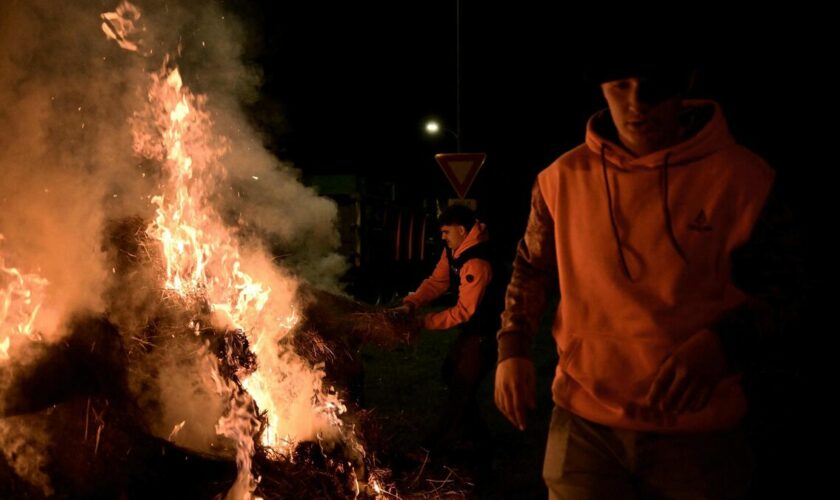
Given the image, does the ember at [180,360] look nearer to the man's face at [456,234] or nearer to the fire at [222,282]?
the fire at [222,282]

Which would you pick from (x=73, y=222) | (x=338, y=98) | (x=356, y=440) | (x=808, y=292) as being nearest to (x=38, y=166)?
(x=73, y=222)

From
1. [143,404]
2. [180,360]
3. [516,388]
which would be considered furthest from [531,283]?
[143,404]

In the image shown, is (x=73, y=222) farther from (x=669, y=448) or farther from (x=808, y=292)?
(x=808, y=292)

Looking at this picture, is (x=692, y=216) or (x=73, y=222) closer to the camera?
(x=692, y=216)

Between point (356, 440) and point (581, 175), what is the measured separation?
2640 millimetres

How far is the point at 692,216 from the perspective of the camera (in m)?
2.12

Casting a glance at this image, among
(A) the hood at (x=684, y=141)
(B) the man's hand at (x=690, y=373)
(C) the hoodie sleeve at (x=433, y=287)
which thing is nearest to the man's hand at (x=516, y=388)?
(B) the man's hand at (x=690, y=373)

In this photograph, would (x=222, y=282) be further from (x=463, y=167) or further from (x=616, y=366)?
(x=463, y=167)

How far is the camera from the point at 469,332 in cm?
564

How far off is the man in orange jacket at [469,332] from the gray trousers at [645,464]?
320 cm

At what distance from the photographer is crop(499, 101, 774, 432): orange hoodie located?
6.87 ft

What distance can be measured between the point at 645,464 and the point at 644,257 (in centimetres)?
66

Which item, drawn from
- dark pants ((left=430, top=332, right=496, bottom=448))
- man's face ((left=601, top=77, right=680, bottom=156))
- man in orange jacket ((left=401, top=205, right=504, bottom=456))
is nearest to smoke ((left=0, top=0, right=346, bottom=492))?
man in orange jacket ((left=401, top=205, right=504, bottom=456))

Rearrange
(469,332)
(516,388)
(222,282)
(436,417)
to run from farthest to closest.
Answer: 1. (436,417)
2. (469,332)
3. (222,282)
4. (516,388)
